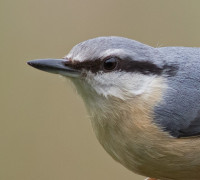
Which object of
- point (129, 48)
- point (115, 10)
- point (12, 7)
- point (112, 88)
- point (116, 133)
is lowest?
point (116, 133)

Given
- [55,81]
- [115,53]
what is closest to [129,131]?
[115,53]

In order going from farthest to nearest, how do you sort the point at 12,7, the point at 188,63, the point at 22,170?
the point at 12,7 → the point at 22,170 → the point at 188,63

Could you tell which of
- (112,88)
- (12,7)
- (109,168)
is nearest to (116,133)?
(112,88)

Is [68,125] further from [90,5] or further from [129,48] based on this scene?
[129,48]

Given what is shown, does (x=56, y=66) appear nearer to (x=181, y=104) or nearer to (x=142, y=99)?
(x=142, y=99)

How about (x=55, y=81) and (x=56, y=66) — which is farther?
(x=55, y=81)

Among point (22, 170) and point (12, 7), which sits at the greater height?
point (12, 7)

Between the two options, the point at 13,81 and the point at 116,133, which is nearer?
the point at 116,133
